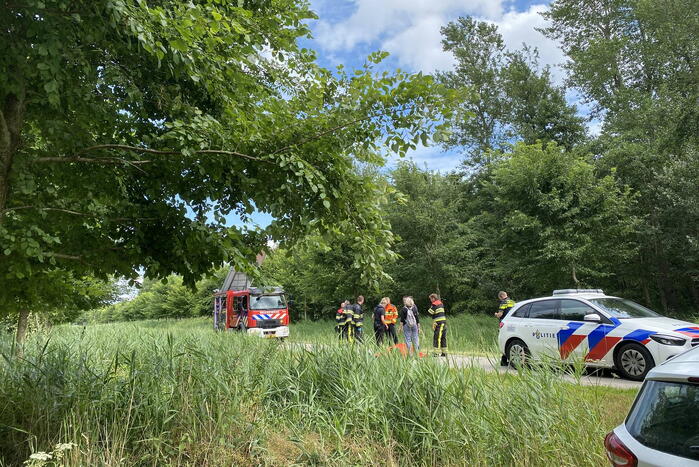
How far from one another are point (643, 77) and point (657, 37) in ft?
9.72

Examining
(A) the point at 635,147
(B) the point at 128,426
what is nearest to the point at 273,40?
(B) the point at 128,426

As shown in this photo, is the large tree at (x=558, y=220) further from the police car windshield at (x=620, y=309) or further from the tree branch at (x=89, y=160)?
the tree branch at (x=89, y=160)

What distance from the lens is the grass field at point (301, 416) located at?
12.1 ft

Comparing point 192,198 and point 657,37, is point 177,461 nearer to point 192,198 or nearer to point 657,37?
point 192,198

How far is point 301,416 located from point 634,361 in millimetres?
6062

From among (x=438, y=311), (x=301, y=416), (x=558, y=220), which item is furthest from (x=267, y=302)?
(x=301, y=416)

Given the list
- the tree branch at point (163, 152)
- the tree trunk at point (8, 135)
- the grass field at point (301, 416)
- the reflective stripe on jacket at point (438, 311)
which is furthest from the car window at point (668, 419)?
the reflective stripe on jacket at point (438, 311)

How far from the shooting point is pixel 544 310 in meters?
9.15

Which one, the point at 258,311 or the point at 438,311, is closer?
the point at 438,311

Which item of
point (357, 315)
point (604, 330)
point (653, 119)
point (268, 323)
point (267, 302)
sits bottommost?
point (268, 323)

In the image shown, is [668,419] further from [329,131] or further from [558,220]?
[558,220]

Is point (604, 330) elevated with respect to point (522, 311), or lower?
lower

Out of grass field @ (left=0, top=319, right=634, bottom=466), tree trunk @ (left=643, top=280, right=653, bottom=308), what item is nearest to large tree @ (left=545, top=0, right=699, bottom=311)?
tree trunk @ (left=643, top=280, right=653, bottom=308)

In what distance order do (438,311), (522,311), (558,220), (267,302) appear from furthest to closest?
(267,302) < (558,220) < (438,311) < (522,311)
